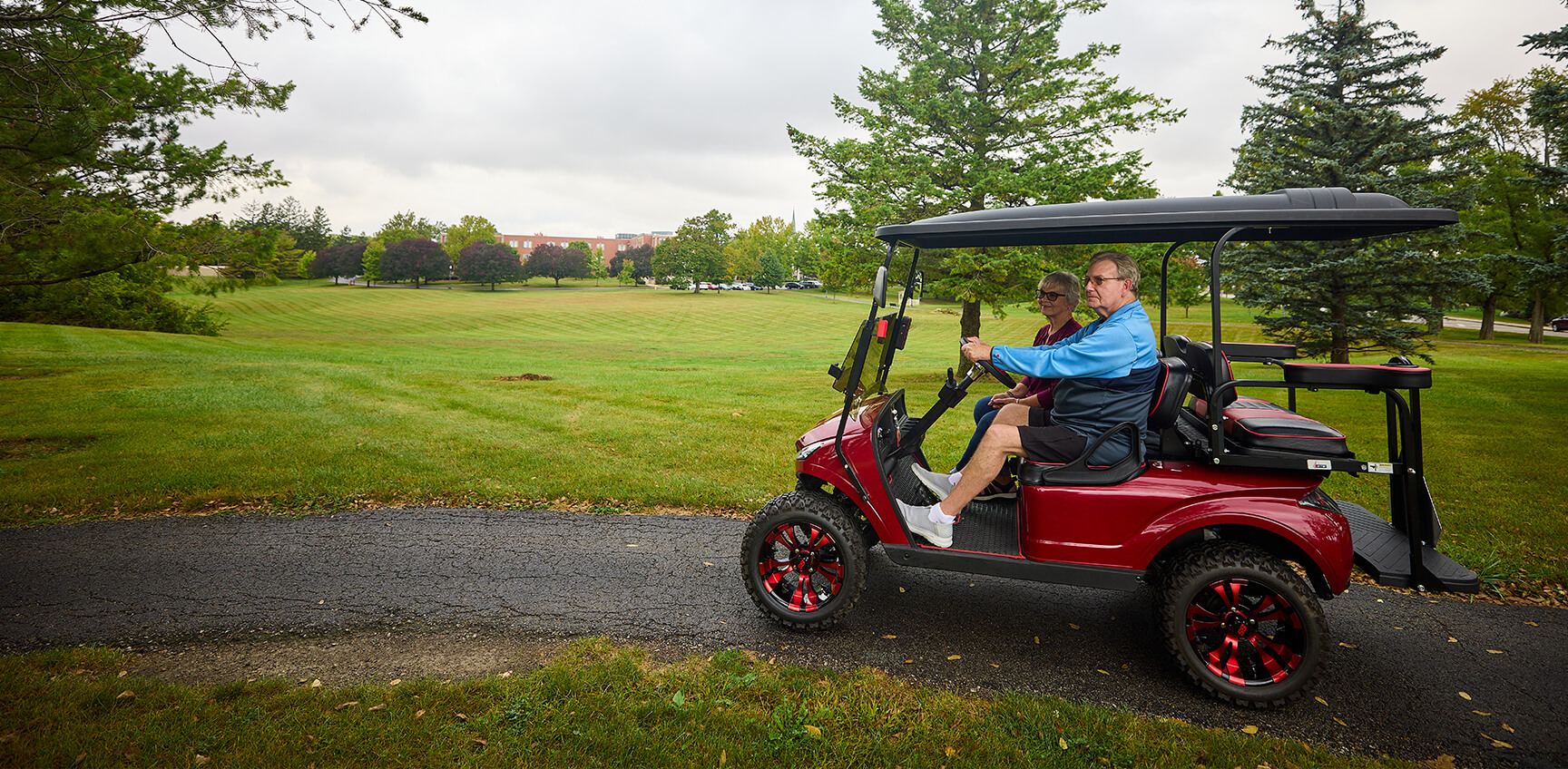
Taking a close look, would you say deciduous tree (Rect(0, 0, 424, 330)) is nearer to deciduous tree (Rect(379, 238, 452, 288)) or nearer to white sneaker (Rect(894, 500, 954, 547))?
white sneaker (Rect(894, 500, 954, 547))

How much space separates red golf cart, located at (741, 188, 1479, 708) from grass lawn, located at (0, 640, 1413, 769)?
57 centimetres

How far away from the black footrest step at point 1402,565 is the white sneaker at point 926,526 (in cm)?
199

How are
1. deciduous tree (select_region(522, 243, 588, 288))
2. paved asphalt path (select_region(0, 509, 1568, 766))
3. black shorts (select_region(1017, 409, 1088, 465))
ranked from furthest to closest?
deciduous tree (select_region(522, 243, 588, 288)) → black shorts (select_region(1017, 409, 1088, 465)) → paved asphalt path (select_region(0, 509, 1568, 766))

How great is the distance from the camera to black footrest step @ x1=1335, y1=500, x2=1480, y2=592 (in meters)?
3.28

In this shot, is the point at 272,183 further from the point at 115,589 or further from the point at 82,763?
the point at 82,763

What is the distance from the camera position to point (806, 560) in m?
4.00

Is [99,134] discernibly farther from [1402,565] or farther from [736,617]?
[1402,565]

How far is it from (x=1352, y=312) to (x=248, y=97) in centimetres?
1937

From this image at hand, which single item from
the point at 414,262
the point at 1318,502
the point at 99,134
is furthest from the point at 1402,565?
the point at 414,262

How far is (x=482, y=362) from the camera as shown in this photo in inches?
826

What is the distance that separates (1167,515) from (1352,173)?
13.8 m

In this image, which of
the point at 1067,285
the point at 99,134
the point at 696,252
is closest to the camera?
the point at 1067,285

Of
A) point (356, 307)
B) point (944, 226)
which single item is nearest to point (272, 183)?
point (944, 226)

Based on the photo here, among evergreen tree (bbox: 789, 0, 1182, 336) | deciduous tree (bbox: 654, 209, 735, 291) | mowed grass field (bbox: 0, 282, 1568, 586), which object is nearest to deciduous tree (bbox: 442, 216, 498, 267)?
deciduous tree (bbox: 654, 209, 735, 291)
